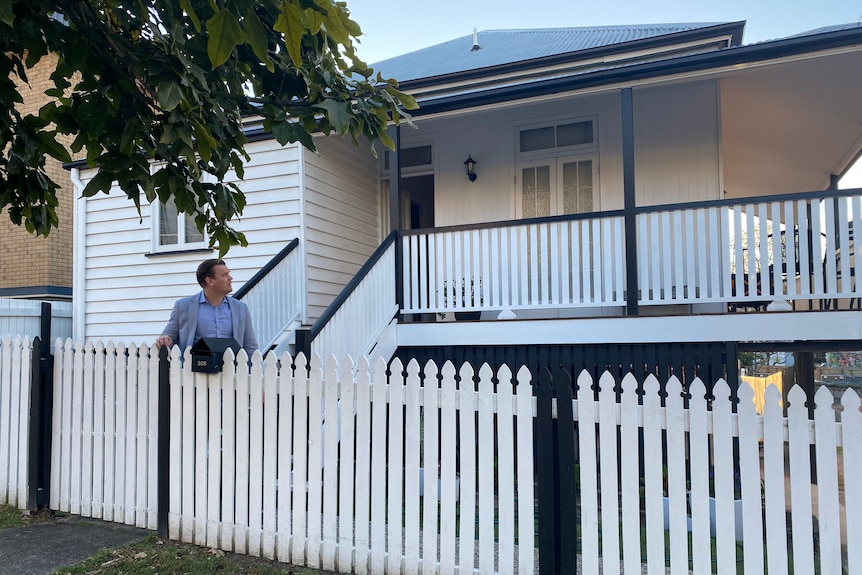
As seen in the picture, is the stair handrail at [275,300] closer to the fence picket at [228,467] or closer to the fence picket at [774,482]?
the fence picket at [228,467]

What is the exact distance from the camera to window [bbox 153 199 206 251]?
355 inches

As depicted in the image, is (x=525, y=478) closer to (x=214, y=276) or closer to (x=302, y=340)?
(x=302, y=340)

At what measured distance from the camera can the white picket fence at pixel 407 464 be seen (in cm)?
285

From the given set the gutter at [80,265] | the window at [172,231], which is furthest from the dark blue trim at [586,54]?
the gutter at [80,265]

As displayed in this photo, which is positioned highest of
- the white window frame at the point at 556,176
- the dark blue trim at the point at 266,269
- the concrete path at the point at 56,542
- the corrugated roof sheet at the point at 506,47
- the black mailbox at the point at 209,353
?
the corrugated roof sheet at the point at 506,47

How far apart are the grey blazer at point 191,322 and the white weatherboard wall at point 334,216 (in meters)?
3.39

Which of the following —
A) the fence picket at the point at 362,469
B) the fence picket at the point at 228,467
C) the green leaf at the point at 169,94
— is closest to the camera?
the green leaf at the point at 169,94

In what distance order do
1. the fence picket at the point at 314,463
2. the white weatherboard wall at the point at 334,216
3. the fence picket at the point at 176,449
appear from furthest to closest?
1. the white weatherboard wall at the point at 334,216
2. the fence picket at the point at 176,449
3. the fence picket at the point at 314,463

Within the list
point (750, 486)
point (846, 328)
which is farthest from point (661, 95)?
point (750, 486)

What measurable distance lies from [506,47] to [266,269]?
6679 mm

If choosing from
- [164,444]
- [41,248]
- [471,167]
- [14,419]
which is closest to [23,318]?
[41,248]

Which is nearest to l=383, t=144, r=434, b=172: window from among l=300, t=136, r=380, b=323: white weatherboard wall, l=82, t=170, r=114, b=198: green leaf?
l=300, t=136, r=380, b=323: white weatherboard wall

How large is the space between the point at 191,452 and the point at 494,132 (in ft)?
20.5

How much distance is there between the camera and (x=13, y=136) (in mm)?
3238
